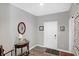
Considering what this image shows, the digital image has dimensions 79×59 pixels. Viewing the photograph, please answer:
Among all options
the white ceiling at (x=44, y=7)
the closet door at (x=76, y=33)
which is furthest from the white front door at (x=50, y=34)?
the closet door at (x=76, y=33)

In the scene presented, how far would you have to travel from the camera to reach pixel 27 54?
1610 millimetres

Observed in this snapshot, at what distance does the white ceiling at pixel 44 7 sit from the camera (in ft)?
5.14

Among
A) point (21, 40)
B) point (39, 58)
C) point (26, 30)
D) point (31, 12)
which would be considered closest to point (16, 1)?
point (31, 12)

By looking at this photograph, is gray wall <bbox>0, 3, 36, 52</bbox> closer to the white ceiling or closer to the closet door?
the white ceiling

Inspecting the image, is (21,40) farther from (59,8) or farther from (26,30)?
(59,8)

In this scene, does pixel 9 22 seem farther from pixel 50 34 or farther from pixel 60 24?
pixel 60 24

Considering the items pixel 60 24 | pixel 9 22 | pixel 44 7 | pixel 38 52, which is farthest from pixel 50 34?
pixel 9 22

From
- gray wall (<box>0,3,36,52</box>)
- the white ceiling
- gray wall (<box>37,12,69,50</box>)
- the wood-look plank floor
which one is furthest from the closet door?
gray wall (<box>0,3,36,52</box>)

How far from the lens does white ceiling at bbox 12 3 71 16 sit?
5.14 ft

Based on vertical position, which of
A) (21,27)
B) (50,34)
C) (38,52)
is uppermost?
(21,27)

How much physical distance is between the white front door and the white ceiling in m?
0.21

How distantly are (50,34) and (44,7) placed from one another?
492mm

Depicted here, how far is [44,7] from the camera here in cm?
161

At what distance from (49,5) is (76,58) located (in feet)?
3.23
